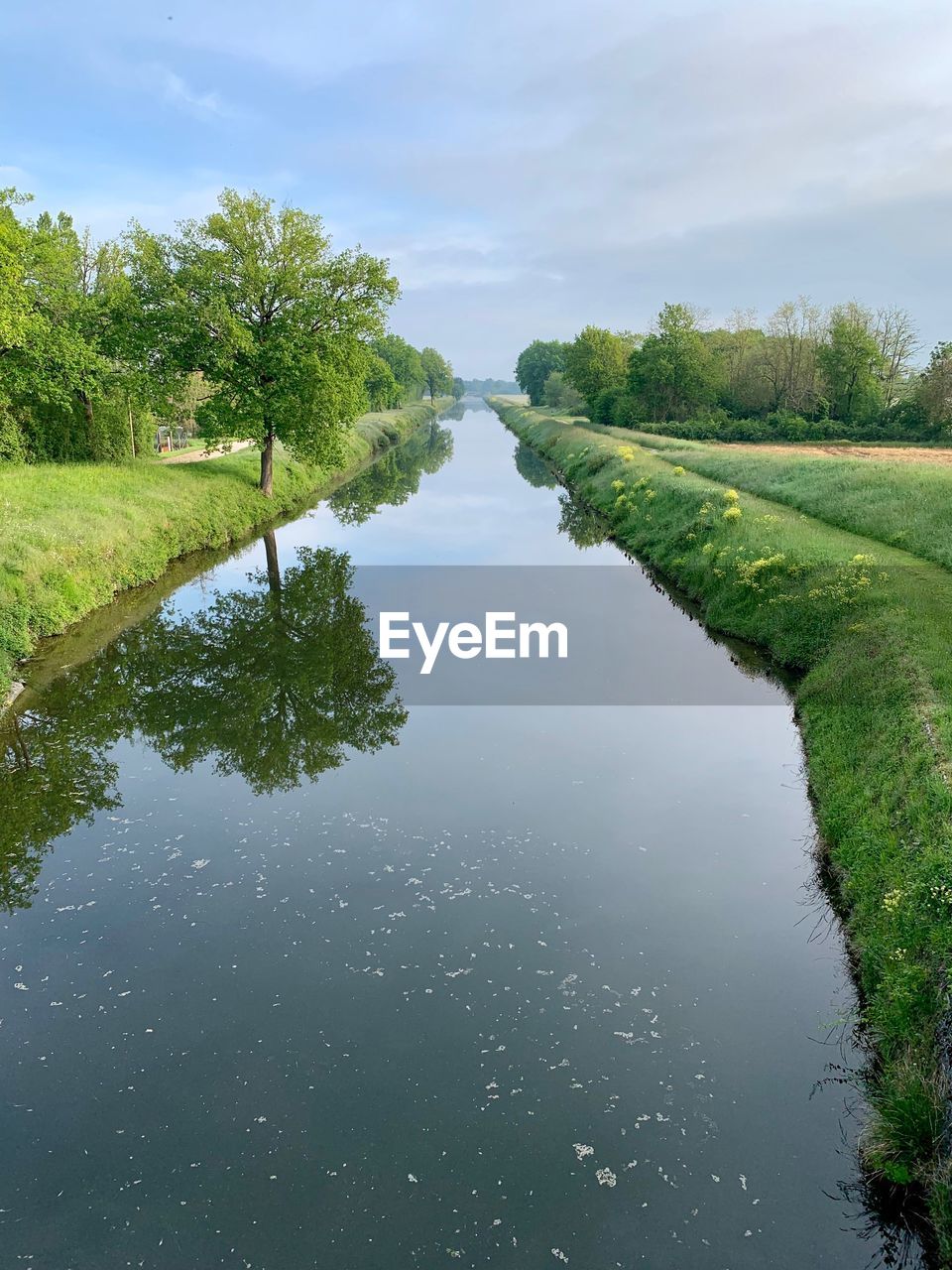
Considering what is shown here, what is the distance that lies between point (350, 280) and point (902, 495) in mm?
21954

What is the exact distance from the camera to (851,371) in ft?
193

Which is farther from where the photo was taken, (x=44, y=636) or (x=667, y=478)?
(x=667, y=478)

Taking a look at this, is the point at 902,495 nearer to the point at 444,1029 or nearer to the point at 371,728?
the point at 371,728

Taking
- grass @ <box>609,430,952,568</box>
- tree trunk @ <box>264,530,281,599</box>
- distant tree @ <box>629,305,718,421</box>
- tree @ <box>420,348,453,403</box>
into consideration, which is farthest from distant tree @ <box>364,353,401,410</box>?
tree @ <box>420,348,453,403</box>

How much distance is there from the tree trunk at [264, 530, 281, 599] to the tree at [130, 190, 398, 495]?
4.02 m

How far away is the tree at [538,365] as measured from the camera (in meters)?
140

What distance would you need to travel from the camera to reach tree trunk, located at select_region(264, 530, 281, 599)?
2334cm

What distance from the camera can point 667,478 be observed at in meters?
33.0

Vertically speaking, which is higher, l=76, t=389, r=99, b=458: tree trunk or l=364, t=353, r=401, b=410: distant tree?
l=364, t=353, r=401, b=410: distant tree

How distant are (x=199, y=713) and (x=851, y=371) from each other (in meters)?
60.3

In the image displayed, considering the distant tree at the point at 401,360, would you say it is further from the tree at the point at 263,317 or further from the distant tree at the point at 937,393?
the tree at the point at 263,317

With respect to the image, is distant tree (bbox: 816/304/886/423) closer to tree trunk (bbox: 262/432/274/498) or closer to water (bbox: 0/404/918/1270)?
tree trunk (bbox: 262/432/274/498)

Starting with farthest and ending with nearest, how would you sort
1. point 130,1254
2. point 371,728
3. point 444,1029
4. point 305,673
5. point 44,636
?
point 44,636
point 305,673
point 371,728
point 444,1029
point 130,1254

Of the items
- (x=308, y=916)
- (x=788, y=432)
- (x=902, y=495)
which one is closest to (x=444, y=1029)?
(x=308, y=916)
